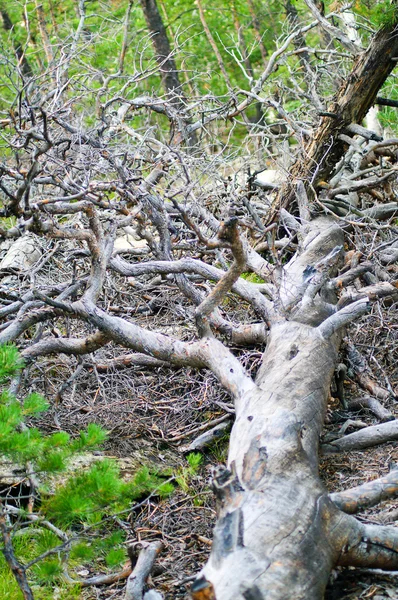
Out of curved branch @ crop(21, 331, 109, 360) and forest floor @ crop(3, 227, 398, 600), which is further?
curved branch @ crop(21, 331, 109, 360)

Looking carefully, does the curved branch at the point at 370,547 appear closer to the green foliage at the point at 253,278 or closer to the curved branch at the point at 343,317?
the curved branch at the point at 343,317

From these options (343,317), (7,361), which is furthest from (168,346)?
(7,361)

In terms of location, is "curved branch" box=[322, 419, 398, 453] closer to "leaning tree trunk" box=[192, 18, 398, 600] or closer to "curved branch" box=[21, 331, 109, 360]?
"leaning tree trunk" box=[192, 18, 398, 600]

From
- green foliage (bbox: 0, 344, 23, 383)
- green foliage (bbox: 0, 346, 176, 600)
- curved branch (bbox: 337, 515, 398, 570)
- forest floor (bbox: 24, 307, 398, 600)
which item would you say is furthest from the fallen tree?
green foliage (bbox: 0, 344, 23, 383)

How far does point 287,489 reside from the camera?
2.97 meters

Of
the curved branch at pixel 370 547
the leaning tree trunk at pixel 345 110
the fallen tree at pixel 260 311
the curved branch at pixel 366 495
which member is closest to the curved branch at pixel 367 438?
the fallen tree at pixel 260 311

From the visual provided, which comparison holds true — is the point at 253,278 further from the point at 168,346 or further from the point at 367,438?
the point at 367,438

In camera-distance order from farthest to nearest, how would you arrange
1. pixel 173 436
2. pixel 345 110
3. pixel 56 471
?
pixel 345 110 → pixel 173 436 → pixel 56 471

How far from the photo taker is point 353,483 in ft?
13.1

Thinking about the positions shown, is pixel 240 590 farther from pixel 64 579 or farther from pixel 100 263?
pixel 100 263

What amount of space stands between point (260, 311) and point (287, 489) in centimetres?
226

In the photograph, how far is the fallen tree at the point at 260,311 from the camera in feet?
9.06

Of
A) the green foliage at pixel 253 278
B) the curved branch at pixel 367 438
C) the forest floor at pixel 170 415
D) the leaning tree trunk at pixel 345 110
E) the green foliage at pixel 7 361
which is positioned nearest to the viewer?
the green foliage at pixel 7 361

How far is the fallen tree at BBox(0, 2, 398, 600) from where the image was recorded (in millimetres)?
2762
